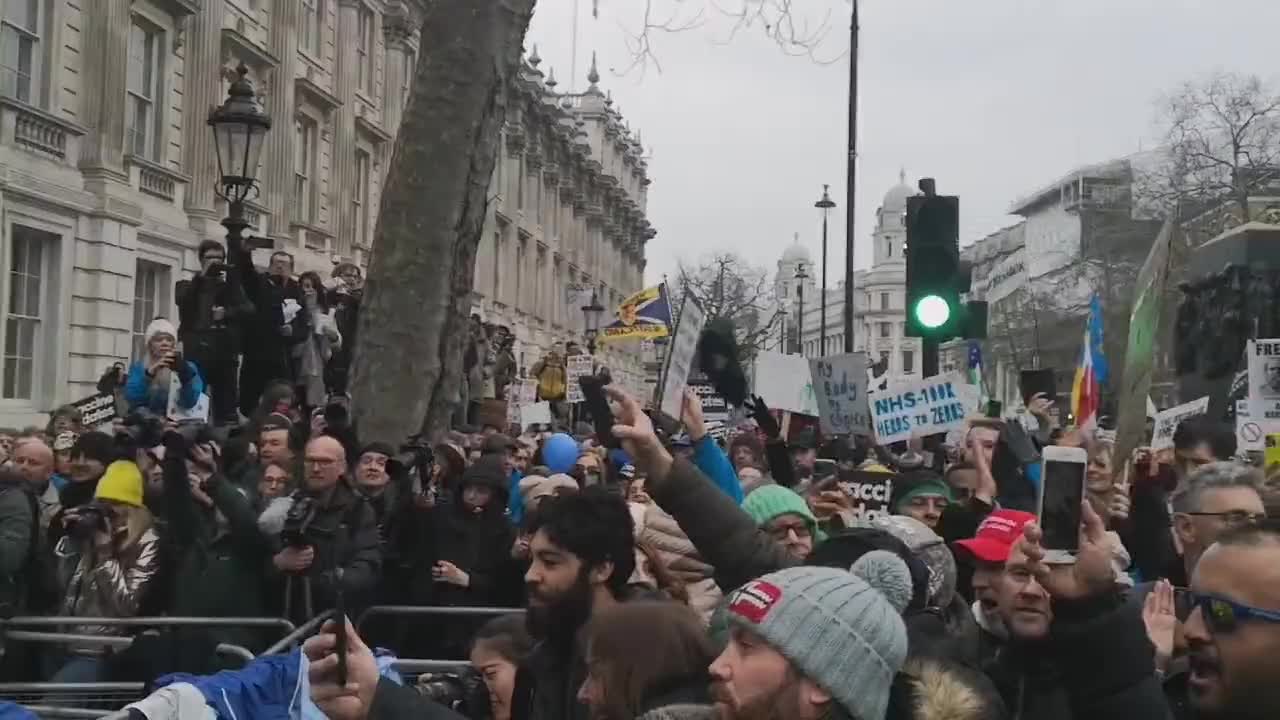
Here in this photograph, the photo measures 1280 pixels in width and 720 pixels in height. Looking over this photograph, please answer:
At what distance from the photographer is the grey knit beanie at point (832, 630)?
2826 mm

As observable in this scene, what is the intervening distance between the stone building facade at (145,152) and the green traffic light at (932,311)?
12201 millimetres

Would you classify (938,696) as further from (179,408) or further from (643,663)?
(179,408)

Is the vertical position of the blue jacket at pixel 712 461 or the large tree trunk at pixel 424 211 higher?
the large tree trunk at pixel 424 211

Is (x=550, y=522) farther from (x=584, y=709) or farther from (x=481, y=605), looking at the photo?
(x=481, y=605)

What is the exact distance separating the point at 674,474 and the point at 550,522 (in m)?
0.39

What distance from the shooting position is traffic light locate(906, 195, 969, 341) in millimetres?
9703

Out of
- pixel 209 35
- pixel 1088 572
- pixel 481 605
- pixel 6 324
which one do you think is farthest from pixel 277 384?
pixel 209 35

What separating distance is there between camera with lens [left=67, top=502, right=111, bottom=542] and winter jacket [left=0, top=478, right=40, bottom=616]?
35 centimetres

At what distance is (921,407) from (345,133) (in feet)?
75.0

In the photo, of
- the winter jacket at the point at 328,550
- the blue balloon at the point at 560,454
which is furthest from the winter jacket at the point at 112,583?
the blue balloon at the point at 560,454

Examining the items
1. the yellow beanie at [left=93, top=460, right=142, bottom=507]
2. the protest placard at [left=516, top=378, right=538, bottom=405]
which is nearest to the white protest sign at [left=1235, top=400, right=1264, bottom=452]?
the yellow beanie at [left=93, top=460, right=142, bottom=507]

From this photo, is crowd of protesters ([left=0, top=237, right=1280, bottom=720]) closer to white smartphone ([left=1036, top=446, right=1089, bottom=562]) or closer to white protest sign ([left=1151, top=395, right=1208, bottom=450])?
white smartphone ([left=1036, top=446, right=1089, bottom=562])

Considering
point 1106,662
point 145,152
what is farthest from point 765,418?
point 145,152

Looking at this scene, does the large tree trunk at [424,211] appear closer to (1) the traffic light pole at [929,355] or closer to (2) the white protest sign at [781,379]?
(2) the white protest sign at [781,379]
